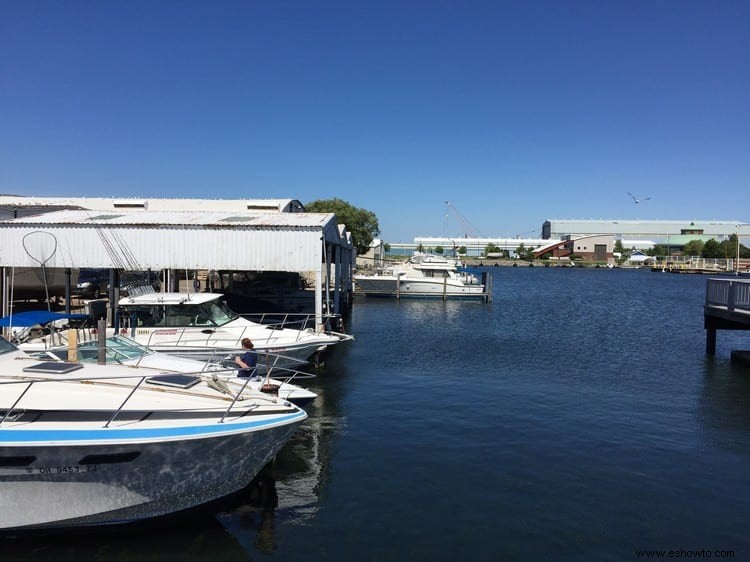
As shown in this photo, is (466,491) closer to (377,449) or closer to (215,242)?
(377,449)

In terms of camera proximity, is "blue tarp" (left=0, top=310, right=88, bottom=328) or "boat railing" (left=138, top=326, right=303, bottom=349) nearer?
"blue tarp" (left=0, top=310, right=88, bottom=328)

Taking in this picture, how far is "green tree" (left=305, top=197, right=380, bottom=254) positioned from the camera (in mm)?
76188

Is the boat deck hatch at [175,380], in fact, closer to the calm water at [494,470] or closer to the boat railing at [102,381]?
the boat railing at [102,381]

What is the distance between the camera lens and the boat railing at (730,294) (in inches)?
858

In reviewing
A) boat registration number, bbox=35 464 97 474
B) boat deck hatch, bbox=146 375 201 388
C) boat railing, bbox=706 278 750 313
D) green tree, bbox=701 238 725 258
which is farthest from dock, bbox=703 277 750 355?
green tree, bbox=701 238 725 258

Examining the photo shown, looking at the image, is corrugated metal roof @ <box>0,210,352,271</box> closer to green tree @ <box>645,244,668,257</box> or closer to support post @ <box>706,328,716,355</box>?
support post @ <box>706,328,716,355</box>

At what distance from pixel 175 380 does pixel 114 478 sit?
223cm

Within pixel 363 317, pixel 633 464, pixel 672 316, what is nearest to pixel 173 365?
pixel 633 464

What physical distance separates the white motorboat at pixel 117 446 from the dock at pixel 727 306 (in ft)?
66.4

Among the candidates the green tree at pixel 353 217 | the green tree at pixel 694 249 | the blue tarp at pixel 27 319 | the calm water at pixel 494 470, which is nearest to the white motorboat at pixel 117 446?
the calm water at pixel 494 470

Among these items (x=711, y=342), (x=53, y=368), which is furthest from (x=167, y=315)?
(x=711, y=342)

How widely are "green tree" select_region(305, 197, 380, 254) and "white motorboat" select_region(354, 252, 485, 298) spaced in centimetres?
2128

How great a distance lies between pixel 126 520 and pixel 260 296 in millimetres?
25996

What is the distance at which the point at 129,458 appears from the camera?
8.39 metres
